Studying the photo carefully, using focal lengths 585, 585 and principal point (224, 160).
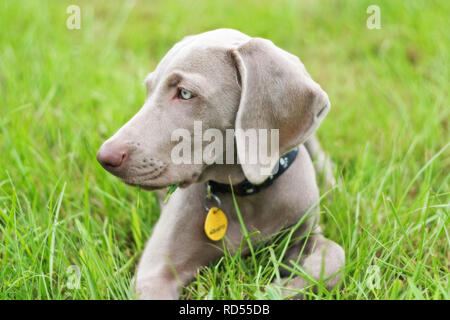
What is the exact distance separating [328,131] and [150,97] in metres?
1.64

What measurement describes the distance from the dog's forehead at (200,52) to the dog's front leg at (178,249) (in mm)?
601

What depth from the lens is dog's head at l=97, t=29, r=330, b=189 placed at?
208cm

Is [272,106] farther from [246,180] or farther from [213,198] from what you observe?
[213,198]

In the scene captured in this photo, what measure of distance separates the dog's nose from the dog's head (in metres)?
0.03

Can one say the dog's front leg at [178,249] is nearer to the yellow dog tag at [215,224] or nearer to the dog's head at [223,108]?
the yellow dog tag at [215,224]

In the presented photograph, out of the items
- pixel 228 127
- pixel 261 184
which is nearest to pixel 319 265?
pixel 261 184

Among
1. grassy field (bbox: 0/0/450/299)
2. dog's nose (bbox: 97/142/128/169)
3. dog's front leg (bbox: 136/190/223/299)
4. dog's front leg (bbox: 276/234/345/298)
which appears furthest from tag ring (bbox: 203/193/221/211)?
dog's nose (bbox: 97/142/128/169)

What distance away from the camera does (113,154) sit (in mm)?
2006

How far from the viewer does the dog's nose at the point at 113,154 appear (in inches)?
79.0

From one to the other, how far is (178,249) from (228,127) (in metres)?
0.59

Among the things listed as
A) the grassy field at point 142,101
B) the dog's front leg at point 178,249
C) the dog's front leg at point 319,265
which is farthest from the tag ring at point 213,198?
the dog's front leg at point 319,265

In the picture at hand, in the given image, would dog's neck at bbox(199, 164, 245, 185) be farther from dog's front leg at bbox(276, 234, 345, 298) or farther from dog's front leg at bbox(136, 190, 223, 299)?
dog's front leg at bbox(276, 234, 345, 298)
